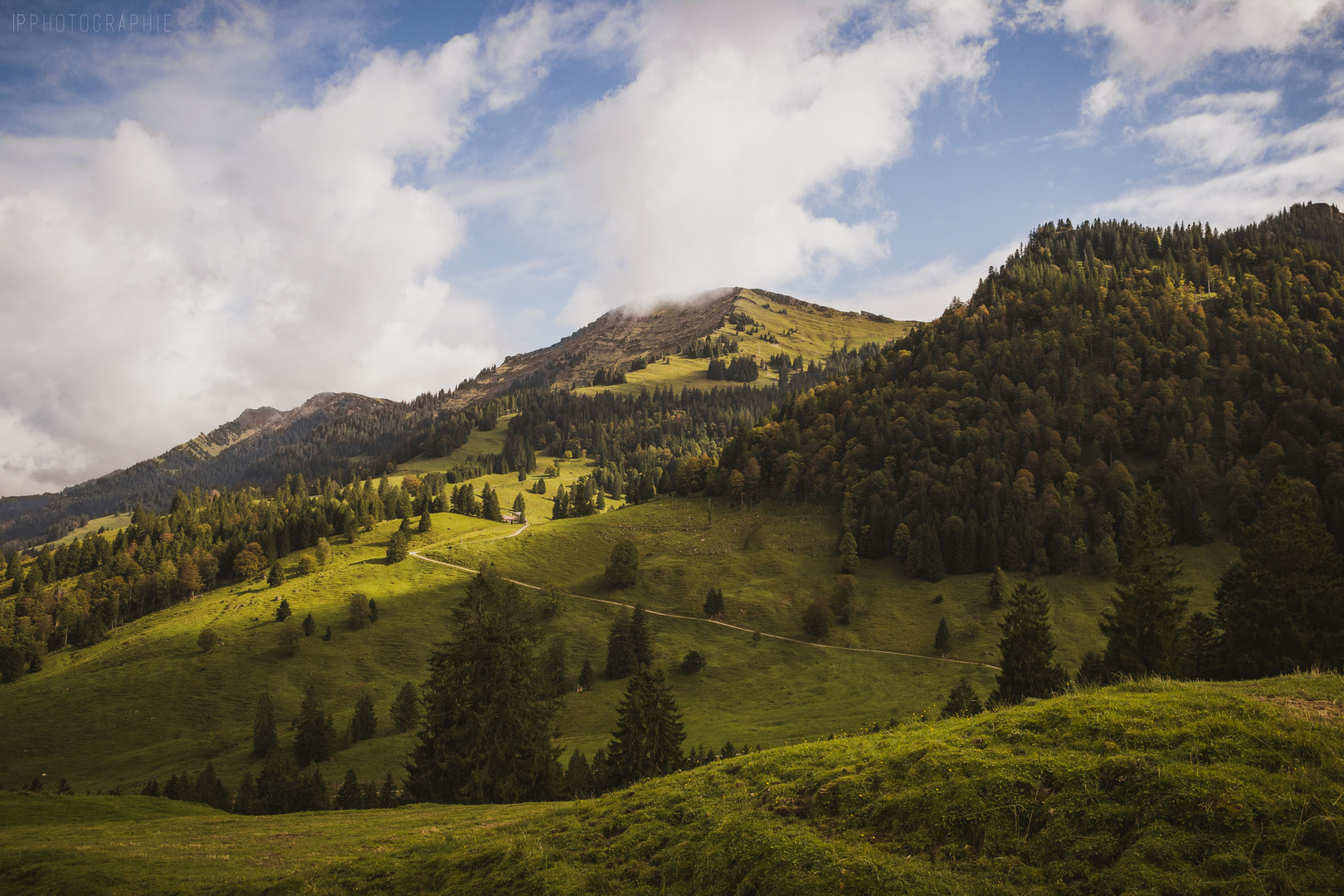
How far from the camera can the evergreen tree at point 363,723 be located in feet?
311

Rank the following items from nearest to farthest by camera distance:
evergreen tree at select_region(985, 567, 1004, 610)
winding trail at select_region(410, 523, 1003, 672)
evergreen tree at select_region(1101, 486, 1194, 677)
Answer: evergreen tree at select_region(1101, 486, 1194, 677)
winding trail at select_region(410, 523, 1003, 672)
evergreen tree at select_region(985, 567, 1004, 610)

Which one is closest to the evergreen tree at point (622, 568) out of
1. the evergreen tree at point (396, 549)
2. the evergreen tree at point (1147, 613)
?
the evergreen tree at point (396, 549)

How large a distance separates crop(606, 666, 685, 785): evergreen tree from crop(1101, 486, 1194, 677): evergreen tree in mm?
37640

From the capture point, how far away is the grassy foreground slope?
11820 millimetres

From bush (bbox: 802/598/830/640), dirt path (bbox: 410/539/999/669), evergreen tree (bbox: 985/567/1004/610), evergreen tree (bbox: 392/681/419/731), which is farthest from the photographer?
evergreen tree (bbox: 985/567/1004/610)

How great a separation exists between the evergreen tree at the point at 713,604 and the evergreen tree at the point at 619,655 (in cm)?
2059

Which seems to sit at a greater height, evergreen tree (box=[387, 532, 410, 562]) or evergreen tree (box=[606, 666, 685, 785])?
evergreen tree (box=[387, 532, 410, 562])

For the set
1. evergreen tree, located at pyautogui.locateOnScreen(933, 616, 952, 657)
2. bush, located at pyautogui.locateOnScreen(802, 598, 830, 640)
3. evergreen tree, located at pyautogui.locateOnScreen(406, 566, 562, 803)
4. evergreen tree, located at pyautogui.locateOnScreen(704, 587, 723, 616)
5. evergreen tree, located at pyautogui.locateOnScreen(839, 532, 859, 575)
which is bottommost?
evergreen tree, located at pyautogui.locateOnScreen(933, 616, 952, 657)

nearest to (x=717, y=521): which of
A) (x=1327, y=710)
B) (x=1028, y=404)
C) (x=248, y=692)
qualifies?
(x=1028, y=404)

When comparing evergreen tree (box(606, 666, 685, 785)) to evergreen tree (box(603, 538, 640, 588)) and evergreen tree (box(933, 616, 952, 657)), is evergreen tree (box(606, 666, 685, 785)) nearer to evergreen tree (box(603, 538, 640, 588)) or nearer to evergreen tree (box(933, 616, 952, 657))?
evergreen tree (box(933, 616, 952, 657))

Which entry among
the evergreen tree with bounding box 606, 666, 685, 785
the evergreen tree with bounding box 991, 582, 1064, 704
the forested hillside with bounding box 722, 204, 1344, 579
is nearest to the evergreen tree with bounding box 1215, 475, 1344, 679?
the evergreen tree with bounding box 991, 582, 1064, 704

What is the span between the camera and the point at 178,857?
1059 inches

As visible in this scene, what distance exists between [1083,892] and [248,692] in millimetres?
132065

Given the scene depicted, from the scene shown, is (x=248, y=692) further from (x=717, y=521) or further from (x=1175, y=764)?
(x=1175, y=764)
